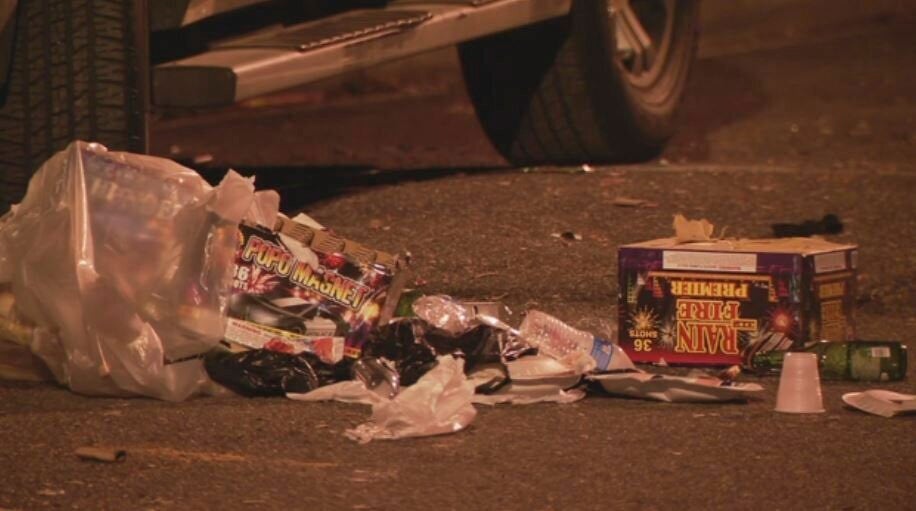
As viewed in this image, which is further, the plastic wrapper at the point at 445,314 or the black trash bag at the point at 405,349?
the plastic wrapper at the point at 445,314

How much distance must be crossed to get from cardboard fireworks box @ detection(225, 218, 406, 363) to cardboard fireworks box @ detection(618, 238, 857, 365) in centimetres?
69

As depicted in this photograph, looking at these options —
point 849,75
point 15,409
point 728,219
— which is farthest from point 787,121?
point 15,409

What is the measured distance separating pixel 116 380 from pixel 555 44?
3027mm

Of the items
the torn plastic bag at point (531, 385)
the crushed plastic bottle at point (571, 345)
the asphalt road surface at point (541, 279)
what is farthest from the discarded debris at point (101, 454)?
the crushed plastic bottle at point (571, 345)

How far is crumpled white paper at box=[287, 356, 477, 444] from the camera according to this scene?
13.2ft

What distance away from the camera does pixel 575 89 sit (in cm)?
700

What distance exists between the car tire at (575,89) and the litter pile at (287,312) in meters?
2.24

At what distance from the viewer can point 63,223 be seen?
14.9 feet

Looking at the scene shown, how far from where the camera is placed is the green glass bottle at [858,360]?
4605mm

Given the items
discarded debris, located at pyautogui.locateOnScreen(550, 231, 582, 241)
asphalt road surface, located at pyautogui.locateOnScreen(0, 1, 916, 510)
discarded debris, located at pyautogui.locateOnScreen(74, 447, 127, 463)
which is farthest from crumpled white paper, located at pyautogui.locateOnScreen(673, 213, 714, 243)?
discarded debris, located at pyautogui.locateOnScreen(74, 447, 127, 463)

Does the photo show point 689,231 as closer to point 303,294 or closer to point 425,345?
point 425,345

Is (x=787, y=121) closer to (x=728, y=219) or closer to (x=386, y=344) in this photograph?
(x=728, y=219)

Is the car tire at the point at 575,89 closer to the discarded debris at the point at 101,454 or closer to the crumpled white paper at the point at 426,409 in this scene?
the crumpled white paper at the point at 426,409

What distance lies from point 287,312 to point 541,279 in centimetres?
126
